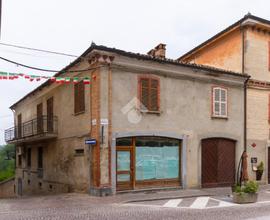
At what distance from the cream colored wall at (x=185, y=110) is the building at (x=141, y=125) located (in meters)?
0.04

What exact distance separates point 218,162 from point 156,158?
12.2 ft

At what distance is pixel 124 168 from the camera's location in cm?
1439

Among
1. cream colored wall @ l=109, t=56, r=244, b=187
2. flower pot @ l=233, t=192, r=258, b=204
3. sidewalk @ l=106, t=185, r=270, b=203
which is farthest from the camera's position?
cream colored wall @ l=109, t=56, r=244, b=187

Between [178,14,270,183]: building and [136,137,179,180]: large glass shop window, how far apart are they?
488 centimetres

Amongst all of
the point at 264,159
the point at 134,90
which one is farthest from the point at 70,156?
the point at 264,159

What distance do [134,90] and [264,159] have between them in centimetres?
900

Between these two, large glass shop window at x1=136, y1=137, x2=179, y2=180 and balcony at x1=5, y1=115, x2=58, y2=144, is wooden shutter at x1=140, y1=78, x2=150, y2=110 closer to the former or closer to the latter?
large glass shop window at x1=136, y1=137, x2=179, y2=180

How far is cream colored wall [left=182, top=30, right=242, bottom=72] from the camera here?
18.8 metres

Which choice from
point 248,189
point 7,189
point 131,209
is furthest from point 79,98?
point 7,189

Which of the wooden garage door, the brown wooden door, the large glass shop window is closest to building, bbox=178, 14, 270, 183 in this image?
the wooden garage door

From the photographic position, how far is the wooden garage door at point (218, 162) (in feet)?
55.1

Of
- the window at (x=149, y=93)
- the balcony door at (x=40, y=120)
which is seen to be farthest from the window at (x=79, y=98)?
the balcony door at (x=40, y=120)

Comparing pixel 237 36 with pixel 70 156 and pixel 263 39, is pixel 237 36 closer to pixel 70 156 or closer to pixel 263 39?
pixel 263 39

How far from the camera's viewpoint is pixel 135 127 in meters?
14.6
